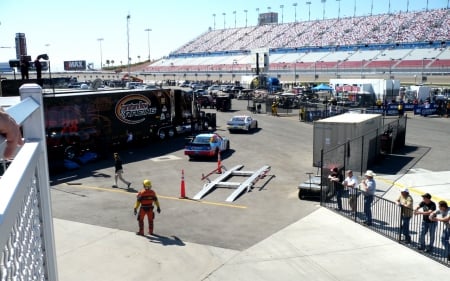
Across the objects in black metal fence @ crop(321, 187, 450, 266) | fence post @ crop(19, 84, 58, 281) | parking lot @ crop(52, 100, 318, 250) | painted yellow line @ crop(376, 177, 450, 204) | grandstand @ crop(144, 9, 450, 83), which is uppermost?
grandstand @ crop(144, 9, 450, 83)

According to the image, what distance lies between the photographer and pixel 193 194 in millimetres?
16047

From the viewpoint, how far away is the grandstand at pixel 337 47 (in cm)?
8250

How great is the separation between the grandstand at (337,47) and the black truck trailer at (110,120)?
5562 centimetres

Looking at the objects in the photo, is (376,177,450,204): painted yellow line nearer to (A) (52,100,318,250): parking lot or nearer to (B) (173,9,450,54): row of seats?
(A) (52,100,318,250): parking lot

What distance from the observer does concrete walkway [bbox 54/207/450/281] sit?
30.6ft

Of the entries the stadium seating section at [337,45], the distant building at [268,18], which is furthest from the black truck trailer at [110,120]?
the distant building at [268,18]

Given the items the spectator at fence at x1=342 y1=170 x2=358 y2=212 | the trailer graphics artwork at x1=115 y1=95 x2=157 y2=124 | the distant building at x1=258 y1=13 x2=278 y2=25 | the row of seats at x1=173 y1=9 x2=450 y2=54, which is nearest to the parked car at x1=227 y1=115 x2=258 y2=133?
the trailer graphics artwork at x1=115 y1=95 x2=157 y2=124

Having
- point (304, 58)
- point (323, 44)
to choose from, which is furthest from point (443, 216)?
point (323, 44)

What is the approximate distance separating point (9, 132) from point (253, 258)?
8.85 m

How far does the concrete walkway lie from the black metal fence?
290 millimetres

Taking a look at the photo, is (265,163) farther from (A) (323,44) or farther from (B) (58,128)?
(A) (323,44)

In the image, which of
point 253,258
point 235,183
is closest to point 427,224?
point 253,258

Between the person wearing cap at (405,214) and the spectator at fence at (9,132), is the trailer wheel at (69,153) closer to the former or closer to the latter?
the person wearing cap at (405,214)

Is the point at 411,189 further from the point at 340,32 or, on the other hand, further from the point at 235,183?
the point at 340,32
